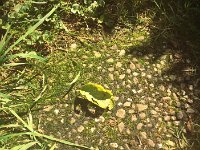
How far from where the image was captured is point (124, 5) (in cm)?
361

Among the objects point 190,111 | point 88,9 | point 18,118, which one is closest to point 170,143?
point 190,111

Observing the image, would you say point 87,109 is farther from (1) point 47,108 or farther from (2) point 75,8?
(2) point 75,8

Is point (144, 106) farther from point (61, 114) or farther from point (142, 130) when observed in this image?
point (61, 114)

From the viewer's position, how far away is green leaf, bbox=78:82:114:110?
3057mm

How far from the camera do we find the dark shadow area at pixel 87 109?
3.08m

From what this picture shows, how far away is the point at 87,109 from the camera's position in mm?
3100

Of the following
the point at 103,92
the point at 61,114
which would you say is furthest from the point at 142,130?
the point at 61,114

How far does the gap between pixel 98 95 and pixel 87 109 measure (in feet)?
0.44

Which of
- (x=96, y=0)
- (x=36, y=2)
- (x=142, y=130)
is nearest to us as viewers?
(x=142, y=130)

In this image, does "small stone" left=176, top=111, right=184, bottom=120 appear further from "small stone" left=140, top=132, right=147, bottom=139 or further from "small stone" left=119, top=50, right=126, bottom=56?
"small stone" left=119, top=50, right=126, bottom=56

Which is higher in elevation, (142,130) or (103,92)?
(103,92)

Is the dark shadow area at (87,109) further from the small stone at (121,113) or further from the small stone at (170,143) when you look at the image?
the small stone at (170,143)

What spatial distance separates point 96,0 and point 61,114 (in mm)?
1069

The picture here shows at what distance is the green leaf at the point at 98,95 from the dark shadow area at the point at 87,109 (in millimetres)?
51
